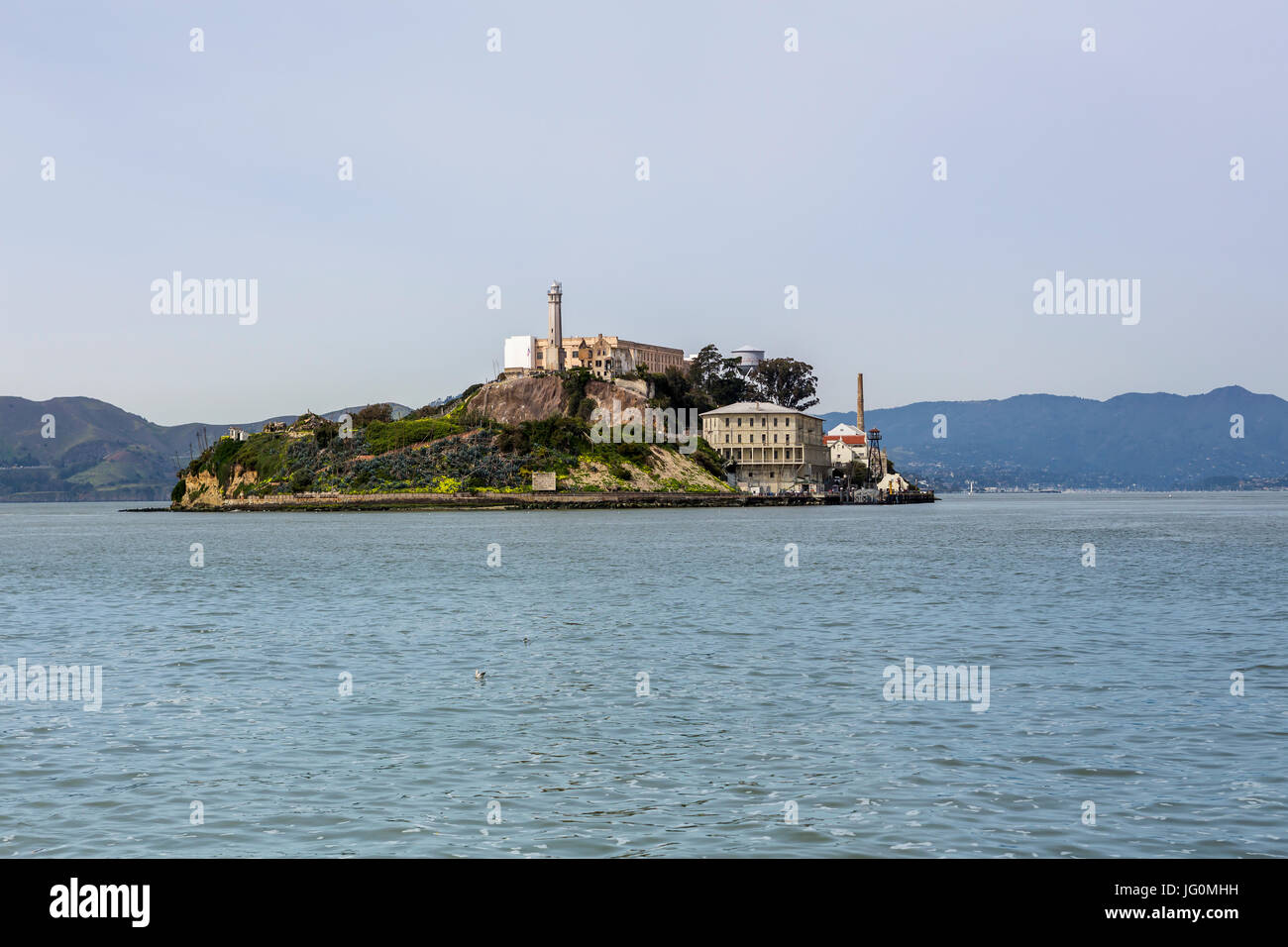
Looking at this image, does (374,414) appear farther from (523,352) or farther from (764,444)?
(764,444)

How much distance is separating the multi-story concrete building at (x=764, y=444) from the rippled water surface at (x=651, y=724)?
134 meters

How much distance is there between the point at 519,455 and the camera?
157000 mm

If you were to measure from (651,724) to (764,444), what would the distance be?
162617mm

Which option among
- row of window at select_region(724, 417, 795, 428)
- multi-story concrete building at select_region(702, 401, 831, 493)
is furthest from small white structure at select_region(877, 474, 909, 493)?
row of window at select_region(724, 417, 795, 428)

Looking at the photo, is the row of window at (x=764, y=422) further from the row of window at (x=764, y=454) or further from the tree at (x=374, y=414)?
the tree at (x=374, y=414)

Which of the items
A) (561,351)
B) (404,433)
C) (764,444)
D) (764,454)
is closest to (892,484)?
(764,454)

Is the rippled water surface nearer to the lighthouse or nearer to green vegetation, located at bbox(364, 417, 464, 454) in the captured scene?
green vegetation, located at bbox(364, 417, 464, 454)

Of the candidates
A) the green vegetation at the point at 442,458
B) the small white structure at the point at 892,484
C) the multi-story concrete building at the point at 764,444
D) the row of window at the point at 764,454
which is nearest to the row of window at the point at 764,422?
the multi-story concrete building at the point at 764,444

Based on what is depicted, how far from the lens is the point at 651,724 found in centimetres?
1709

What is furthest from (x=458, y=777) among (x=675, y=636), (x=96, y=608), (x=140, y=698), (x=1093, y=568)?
(x=1093, y=568)
